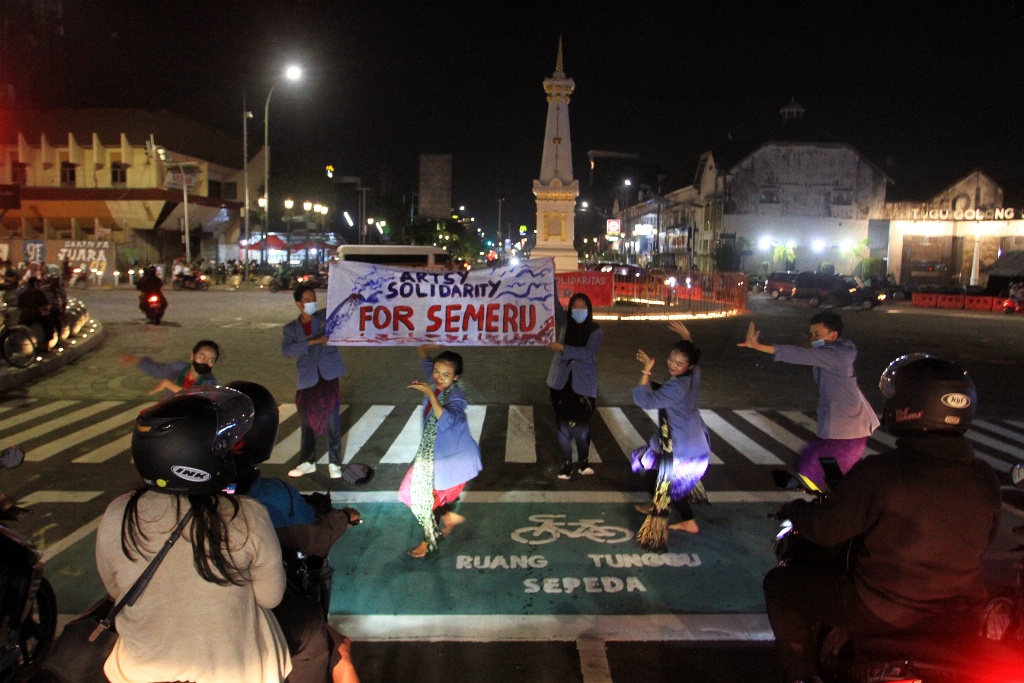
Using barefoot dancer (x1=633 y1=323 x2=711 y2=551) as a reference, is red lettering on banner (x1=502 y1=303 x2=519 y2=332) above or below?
above

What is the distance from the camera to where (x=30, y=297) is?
13477mm

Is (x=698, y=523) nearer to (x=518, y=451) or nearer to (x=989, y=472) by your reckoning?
(x=518, y=451)

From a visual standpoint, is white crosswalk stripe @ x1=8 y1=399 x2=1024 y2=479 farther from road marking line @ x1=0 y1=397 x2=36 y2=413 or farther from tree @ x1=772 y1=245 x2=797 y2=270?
tree @ x1=772 y1=245 x2=797 y2=270

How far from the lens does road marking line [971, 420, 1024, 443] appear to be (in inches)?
389

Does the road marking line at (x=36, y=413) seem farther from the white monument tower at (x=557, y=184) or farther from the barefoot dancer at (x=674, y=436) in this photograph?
the white monument tower at (x=557, y=184)

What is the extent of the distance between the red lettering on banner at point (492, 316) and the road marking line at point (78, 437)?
12.4 feet

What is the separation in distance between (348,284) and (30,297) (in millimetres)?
9447

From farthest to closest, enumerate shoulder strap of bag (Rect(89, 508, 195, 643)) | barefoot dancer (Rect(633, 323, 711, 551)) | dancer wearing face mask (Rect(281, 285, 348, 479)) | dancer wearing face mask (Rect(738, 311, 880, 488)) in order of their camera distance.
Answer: dancer wearing face mask (Rect(281, 285, 348, 479))
barefoot dancer (Rect(633, 323, 711, 551))
dancer wearing face mask (Rect(738, 311, 880, 488))
shoulder strap of bag (Rect(89, 508, 195, 643))

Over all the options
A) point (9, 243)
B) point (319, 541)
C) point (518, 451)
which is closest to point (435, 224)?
point (9, 243)

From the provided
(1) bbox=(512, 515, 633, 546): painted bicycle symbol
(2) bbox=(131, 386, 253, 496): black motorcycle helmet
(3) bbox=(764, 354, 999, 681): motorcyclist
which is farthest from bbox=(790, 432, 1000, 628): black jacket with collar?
(1) bbox=(512, 515, 633, 546): painted bicycle symbol

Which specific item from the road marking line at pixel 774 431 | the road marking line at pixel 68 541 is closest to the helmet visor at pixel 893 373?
the road marking line at pixel 68 541

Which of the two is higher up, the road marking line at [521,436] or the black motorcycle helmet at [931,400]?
the black motorcycle helmet at [931,400]

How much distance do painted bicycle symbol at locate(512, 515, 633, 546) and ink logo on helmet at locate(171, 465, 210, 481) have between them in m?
3.89

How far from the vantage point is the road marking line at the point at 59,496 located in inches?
267
